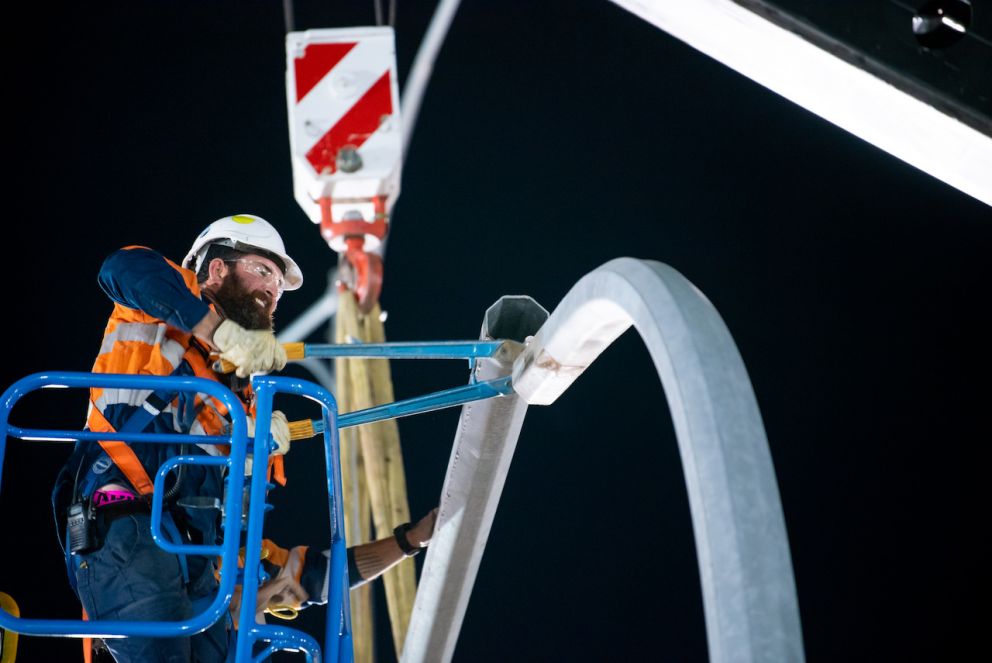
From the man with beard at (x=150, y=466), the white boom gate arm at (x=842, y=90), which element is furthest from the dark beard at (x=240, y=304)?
the white boom gate arm at (x=842, y=90)

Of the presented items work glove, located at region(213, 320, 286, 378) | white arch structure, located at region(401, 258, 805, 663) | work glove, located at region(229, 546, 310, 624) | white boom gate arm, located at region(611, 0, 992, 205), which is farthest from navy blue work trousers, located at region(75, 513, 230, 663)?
white boom gate arm, located at region(611, 0, 992, 205)

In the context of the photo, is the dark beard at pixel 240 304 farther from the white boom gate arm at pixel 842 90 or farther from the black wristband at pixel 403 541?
the white boom gate arm at pixel 842 90

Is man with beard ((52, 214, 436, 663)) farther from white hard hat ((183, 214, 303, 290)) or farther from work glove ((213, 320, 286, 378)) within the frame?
white hard hat ((183, 214, 303, 290))

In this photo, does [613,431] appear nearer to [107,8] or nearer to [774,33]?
[107,8]

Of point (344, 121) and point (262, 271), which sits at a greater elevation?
point (344, 121)

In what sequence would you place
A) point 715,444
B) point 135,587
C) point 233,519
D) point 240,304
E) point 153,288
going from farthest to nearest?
point 240,304, point 153,288, point 135,587, point 233,519, point 715,444

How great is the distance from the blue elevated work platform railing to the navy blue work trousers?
18cm

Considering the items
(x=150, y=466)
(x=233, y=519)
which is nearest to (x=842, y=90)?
(x=233, y=519)

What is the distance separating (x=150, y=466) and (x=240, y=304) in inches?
29.9

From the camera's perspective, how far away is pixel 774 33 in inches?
94.0

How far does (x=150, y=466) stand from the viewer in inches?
113

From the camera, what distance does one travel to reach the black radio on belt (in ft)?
8.86

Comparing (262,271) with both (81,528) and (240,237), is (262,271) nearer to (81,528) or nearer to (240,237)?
(240,237)

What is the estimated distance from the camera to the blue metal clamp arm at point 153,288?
2850 millimetres
